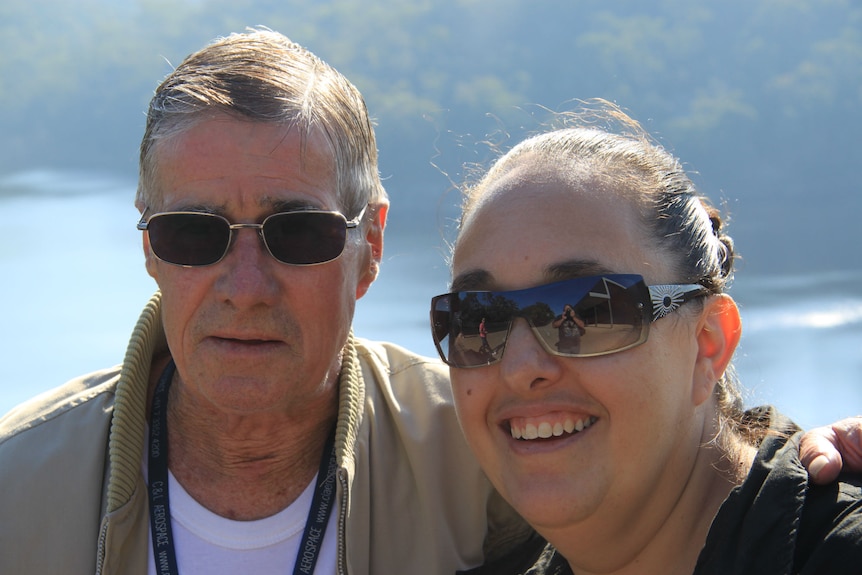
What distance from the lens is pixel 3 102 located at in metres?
4.58

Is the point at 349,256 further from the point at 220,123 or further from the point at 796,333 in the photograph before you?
the point at 796,333

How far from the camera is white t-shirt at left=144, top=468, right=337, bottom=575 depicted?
7.62ft

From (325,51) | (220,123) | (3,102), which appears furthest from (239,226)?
(3,102)

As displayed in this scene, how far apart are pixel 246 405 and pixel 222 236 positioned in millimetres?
453

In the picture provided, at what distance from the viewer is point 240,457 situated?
2.51m

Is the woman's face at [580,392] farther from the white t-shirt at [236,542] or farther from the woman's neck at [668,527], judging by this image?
the white t-shirt at [236,542]

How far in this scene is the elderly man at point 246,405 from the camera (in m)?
2.30

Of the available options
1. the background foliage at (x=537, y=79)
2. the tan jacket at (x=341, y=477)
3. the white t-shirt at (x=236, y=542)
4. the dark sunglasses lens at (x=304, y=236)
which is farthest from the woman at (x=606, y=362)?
the background foliage at (x=537, y=79)

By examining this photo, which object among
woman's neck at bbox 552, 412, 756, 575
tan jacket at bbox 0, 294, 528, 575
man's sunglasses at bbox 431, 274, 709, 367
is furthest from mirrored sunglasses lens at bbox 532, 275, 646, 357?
tan jacket at bbox 0, 294, 528, 575

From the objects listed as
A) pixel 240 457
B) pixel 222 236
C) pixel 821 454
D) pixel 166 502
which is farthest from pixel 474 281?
pixel 166 502

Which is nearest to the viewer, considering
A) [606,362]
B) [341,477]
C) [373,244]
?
[606,362]

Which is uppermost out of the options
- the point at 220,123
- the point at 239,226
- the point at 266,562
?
the point at 220,123

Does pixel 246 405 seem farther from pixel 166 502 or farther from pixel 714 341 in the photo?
pixel 714 341

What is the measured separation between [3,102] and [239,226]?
9.79ft
